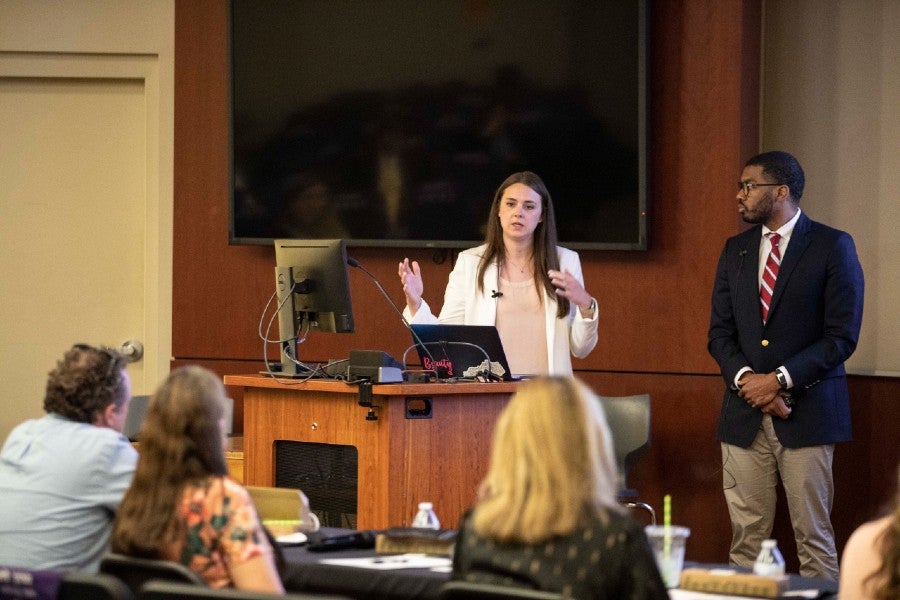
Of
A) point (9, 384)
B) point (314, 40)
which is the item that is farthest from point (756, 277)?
point (9, 384)

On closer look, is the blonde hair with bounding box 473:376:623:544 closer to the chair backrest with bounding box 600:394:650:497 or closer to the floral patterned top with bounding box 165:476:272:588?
the floral patterned top with bounding box 165:476:272:588

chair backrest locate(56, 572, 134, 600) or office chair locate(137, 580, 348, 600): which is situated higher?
office chair locate(137, 580, 348, 600)

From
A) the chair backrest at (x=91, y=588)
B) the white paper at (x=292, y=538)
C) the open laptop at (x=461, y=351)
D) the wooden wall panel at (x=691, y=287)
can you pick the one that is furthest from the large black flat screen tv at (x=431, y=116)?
the chair backrest at (x=91, y=588)

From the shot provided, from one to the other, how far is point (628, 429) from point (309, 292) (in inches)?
61.8

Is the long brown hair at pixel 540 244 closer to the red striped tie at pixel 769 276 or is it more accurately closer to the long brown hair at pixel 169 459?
→ the red striped tie at pixel 769 276

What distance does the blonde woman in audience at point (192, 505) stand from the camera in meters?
2.87

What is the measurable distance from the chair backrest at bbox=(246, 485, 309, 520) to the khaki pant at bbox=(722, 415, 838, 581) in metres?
2.45

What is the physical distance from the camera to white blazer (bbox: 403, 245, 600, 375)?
5.33 metres

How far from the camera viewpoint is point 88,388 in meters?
3.32

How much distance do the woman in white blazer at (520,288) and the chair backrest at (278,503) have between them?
1.70 m

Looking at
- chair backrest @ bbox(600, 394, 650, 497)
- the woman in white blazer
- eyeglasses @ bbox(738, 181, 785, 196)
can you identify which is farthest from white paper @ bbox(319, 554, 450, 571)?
eyeglasses @ bbox(738, 181, 785, 196)

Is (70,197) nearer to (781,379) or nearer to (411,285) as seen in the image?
(411,285)

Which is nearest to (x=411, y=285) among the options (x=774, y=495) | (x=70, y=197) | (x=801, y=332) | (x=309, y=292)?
(x=309, y=292)

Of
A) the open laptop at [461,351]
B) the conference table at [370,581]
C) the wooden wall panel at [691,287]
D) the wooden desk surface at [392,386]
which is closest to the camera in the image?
the conference table at [370,581]
